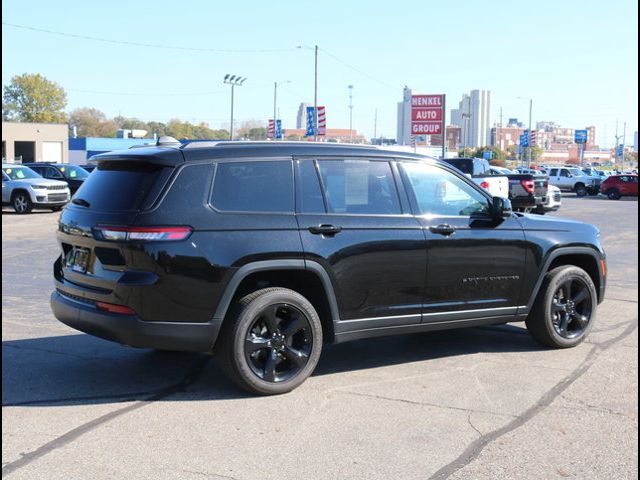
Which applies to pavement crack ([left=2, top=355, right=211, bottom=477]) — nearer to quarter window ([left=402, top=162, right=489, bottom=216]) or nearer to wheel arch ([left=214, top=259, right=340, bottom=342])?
wheel arch ([left=214, top=259, right=340, bottom=342])

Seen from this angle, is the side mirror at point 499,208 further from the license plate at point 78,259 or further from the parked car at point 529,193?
the parked car at point 529,193

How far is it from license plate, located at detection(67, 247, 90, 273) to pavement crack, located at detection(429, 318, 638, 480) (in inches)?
117

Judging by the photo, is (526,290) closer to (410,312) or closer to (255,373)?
(410,312)

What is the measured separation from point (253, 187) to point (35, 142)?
76.9 metres

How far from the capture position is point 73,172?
102ft

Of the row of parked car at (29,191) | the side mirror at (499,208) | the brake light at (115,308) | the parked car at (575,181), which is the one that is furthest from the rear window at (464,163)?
the parked car at (575,181)

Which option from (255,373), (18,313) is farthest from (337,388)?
(18,313)

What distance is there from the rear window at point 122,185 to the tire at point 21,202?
2114cm

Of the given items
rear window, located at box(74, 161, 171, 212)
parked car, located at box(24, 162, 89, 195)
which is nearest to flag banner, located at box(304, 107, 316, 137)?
parked car, located at box(24, 162, 89, 195)

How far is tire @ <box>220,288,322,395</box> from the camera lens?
5.68m

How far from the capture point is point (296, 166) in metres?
6.16

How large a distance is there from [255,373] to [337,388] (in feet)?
2.25

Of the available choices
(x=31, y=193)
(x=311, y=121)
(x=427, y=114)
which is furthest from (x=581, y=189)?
(x=31, y=193)

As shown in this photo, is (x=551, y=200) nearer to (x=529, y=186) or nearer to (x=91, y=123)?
(x=529, y=186)
